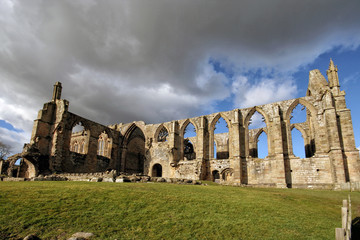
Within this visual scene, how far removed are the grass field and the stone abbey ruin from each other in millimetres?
12501

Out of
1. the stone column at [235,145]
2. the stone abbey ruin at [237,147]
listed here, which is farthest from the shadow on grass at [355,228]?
the stone column at [235,145]

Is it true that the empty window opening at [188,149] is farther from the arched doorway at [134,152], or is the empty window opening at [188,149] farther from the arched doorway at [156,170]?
the arched doorway at [134,152]

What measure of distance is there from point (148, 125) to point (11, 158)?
48.0ft

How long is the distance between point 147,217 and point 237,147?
18.0m

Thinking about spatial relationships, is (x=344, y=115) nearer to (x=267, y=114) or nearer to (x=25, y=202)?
(x=267, y=114)

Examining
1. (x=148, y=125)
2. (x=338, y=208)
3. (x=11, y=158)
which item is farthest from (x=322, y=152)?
(x=11, y=158)

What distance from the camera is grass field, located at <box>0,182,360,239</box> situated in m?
5.49

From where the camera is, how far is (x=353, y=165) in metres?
18.6

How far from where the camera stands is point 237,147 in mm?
23312

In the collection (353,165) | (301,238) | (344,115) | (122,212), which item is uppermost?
(344,115)

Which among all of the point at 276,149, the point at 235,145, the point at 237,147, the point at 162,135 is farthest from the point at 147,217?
the point at 162,135

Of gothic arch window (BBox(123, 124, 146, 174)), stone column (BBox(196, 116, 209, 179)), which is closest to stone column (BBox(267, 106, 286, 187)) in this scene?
stone column (BBox(196, 116, 209, 179))

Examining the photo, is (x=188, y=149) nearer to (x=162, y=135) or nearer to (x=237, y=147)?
(x=162, y=135)

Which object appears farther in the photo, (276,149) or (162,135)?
(162,135)
